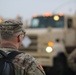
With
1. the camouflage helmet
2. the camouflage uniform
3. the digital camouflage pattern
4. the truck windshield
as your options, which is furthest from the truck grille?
the digital camouflage pattern

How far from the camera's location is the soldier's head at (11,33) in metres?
3.71

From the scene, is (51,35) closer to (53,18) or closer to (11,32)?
(53,18)

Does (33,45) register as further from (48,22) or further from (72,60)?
(72,60)

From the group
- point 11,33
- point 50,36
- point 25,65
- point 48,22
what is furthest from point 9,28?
point 48,22

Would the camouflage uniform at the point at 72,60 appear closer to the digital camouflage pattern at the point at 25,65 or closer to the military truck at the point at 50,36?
the military truck at the point at 50,36

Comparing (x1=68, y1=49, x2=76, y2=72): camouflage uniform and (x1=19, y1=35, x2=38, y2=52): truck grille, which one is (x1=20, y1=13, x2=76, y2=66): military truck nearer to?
(x1=19, y1=35, x2=38, y2=52): truck grille

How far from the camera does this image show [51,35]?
48.0 ft

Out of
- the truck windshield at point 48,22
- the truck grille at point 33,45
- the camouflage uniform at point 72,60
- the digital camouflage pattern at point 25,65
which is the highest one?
the digital camouflage pattern at point 25,65

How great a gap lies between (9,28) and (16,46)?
0.58 ft

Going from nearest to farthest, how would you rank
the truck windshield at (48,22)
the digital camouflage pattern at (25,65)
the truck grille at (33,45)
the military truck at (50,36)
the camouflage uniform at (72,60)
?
the digital camouflage pattern at (25,65), the military truck at (50,36), the camouflage uniform at (72,60), the truck grille at (33,45), the truck windshield at (48,22)

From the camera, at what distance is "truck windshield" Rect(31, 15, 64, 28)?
14.9 m

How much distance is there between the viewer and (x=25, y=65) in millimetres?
3658

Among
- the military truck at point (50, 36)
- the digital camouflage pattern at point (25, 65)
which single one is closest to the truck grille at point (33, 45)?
the military truck at point (50, 36)

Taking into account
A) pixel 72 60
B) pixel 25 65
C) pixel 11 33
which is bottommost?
pixel 72 60
